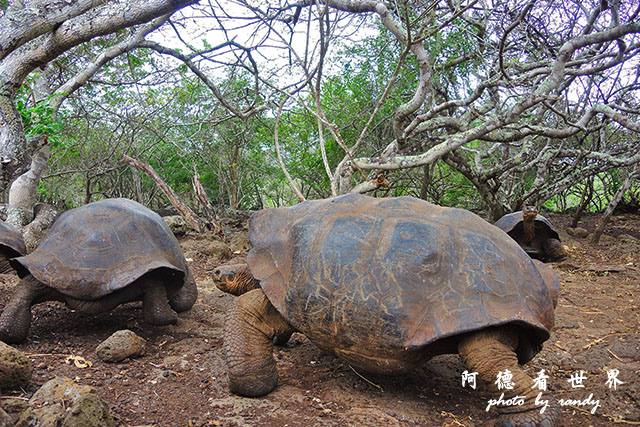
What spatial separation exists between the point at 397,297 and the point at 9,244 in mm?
3506

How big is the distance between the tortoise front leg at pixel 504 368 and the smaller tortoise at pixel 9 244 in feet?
12.5

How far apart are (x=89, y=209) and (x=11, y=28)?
1.33 meters

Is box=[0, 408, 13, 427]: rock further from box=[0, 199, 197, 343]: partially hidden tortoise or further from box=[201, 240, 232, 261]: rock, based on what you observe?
box=[201, 240, 232, 261]: rock

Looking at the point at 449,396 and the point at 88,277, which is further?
the point at 88,277

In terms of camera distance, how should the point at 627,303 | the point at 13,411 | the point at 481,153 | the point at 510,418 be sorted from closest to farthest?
the point at 13,411
the point at 510,418
the point at 627,303
the point at 481,153

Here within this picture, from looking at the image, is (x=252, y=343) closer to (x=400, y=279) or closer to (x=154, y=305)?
(x=400, y=279)

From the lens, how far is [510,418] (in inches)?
86.2

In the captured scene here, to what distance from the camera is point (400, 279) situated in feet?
7.84

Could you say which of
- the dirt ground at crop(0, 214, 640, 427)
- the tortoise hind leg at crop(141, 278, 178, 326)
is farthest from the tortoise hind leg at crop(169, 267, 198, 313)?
the tortoise hind leg at crop(141, 278, 178, 326)

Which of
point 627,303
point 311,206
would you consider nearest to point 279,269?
point 311,206

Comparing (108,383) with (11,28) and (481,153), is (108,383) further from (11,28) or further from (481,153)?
(481,153)

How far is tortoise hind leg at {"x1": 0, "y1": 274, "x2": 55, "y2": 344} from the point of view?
3129mm

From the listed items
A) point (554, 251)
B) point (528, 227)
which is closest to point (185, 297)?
point (528, 227)

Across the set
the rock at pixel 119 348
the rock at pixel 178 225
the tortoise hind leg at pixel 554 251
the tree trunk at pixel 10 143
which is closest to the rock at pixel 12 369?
the rock at pixel 119 348
